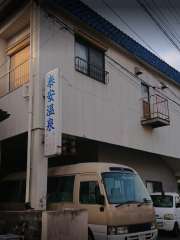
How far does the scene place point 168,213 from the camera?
460 inches

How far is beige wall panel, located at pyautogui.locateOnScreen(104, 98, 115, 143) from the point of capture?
12.3 metres

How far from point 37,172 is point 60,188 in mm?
907

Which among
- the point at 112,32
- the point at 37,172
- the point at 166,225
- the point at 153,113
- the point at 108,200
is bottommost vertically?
the point at 166,225

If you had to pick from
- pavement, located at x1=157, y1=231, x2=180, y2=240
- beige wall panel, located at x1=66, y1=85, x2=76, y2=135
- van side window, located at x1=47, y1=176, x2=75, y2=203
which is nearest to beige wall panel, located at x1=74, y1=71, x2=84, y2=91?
beige wall panel, located at x1=66, y1=85, x2=76, y2=135

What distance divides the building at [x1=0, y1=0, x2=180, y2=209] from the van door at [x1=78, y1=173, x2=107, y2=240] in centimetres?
149

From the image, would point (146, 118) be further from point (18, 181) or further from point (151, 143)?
point (18, 181)

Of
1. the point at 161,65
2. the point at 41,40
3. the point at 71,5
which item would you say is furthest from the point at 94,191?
the point at 161,65

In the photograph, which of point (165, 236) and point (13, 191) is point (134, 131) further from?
point (13, 191)

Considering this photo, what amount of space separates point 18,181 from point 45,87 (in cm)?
392

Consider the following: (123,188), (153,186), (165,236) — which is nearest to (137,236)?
(123,188)

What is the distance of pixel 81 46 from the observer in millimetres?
12477

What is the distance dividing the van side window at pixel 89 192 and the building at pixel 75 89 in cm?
146

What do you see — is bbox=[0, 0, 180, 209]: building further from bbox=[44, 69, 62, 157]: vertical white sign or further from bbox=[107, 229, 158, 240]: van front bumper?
bbox=[107, 229, 158, 240]: van front bumper

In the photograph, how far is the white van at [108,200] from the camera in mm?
7738
